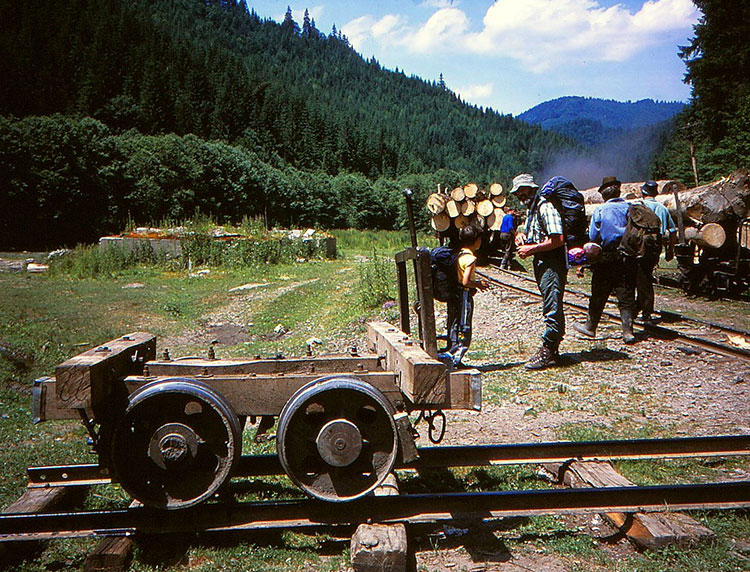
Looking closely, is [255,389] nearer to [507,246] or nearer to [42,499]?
[42,499]

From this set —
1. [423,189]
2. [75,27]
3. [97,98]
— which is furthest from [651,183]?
[75,27]

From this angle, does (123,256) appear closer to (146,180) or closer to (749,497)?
(749,497)

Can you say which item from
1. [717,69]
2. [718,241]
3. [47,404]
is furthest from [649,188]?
[717,69]

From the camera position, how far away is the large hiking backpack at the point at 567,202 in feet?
21.3

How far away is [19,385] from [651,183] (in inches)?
399

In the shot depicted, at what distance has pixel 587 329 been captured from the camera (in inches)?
321

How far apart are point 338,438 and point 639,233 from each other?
20.4 ft

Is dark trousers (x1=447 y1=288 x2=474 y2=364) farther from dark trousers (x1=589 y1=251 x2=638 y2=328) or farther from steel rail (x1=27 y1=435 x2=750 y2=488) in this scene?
steel rail (x1=27 y1=435 x2=750 y2=488)

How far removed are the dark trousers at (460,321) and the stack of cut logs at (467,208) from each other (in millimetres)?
10720

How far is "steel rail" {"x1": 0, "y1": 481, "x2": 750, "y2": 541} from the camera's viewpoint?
314cm

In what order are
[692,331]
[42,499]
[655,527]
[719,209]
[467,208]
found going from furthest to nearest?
1. [467,208]
2. [719,209]
3. [692,331]
4. [42,499]
5. [655,527]

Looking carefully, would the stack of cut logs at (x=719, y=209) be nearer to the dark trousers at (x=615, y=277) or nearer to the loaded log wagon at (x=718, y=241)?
the loaded log wagon at (x=718, y=241)

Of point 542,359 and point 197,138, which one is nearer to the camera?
point 542,359

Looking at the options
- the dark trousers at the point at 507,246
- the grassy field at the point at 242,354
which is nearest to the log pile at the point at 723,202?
the dark trousers at the point at 507,246
